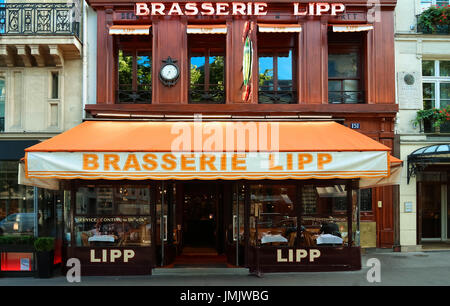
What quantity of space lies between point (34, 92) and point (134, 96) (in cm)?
300

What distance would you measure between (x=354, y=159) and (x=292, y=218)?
7.66 feet

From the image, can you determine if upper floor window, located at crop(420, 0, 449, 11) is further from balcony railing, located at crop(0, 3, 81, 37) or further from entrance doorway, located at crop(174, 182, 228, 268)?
balcony railing, located at crop(0, 3, 81, 37)

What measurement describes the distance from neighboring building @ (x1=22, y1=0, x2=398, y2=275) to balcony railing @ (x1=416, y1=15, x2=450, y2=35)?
1.24 metres

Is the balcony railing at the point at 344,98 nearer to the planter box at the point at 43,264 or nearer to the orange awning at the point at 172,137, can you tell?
the orange awning at the point at 172,137

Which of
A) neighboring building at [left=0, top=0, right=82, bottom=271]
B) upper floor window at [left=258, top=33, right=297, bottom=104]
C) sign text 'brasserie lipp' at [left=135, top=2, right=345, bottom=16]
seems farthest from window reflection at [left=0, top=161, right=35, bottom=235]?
upper floor window at [left=258, top=33, right=297, bottom=104]

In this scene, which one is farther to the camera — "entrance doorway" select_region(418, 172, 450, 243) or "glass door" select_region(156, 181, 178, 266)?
"entrance doorway" select_region(418, 172, 450, 243)

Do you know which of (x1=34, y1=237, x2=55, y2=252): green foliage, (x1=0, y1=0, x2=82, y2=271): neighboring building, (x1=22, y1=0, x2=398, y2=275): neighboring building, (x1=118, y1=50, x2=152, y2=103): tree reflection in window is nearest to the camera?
(x1=22, y1=0, x2=398, y2=275): neighboring building

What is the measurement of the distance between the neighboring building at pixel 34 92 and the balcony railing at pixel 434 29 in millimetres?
10657

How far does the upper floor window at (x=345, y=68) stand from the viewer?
41.1 feet

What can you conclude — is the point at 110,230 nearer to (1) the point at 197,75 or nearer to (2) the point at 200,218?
(2) the point at 200,218

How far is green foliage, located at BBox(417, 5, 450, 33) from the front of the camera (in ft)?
41.5

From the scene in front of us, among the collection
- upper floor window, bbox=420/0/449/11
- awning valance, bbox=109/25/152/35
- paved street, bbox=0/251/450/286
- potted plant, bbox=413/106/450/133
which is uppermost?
upper floor window, bbox=420/0/449/11

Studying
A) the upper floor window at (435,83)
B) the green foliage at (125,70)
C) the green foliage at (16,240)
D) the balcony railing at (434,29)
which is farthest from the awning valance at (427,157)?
the green foliage at (16,240)
